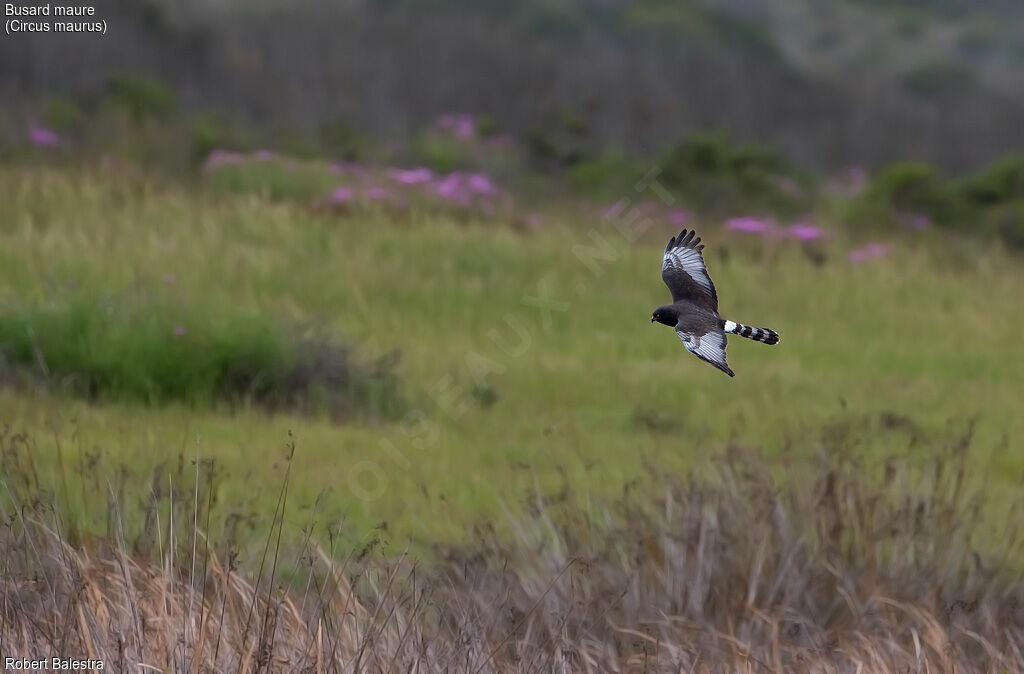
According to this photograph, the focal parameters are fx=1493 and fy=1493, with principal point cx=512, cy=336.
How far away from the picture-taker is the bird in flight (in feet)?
7.46

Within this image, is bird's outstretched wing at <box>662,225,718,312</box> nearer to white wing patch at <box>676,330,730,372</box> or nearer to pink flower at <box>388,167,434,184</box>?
white wing patch at <box>676,330,730,372</box>

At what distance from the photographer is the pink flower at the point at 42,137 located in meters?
12.7

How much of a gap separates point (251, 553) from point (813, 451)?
214cm

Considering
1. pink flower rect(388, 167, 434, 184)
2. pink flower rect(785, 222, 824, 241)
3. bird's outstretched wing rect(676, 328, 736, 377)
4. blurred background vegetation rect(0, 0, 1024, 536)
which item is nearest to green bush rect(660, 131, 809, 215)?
blurred background vegetation rect(0, 0, 1024, 536)

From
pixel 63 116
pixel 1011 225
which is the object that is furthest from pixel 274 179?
pixel 1011 225

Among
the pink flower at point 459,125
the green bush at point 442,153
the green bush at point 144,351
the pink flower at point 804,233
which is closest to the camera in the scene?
the green bush at point 144,351

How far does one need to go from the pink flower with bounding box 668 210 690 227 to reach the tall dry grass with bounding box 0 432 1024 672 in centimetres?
589

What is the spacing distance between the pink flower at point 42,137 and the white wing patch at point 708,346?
1121cm

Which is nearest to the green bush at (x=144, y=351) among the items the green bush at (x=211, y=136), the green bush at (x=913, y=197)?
the green bush at (x=211, y=136)

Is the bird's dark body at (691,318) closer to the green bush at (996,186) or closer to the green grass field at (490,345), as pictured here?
the green grass field at (490,345)

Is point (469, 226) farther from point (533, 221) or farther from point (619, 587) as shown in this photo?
point (619, 587)

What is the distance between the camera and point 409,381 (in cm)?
812

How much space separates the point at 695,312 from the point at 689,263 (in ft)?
1.13

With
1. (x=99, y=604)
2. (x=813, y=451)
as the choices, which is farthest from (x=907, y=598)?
(x=99, y=604)
